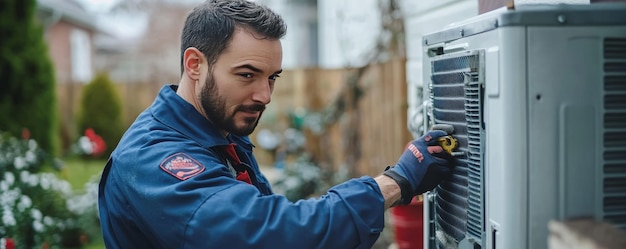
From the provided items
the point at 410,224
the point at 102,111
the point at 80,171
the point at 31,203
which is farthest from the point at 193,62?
the point at 102,111

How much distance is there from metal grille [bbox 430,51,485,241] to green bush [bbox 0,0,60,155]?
775cm

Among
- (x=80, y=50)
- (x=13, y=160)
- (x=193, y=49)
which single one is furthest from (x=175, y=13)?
(x=193, y=49)

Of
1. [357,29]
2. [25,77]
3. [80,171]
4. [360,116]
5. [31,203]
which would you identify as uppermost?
[357,29]

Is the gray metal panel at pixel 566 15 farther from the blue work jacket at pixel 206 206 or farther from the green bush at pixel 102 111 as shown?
the green bush at pixel 102 111

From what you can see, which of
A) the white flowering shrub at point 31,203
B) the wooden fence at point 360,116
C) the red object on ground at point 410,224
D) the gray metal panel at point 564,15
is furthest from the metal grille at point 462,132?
the wooden fence at point 360,116

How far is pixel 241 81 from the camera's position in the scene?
6.11 ft

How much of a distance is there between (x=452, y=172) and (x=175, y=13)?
2428 centimetres

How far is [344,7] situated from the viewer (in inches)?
333

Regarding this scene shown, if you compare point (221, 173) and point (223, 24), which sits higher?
point (223, 24)

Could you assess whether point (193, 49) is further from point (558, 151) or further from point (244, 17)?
point (558, 151)

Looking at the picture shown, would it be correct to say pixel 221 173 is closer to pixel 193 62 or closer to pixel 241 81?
pixel 241 81

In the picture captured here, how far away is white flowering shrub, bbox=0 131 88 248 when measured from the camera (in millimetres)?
4859

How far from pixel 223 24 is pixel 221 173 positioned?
16.5 inches

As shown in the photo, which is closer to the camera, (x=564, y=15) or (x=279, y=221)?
(x=564, y=15)
